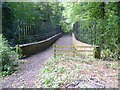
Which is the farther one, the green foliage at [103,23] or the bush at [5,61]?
the green foliage at [103,23]

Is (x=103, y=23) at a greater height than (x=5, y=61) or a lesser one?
greater

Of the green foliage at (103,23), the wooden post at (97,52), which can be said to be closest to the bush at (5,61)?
the wooden post at (97,52)

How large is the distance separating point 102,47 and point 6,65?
6.01 metres

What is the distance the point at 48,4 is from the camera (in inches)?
835

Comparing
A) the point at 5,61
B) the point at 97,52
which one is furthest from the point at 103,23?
the point at 5,61

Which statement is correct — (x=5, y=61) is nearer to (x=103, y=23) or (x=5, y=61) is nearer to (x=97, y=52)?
(x=97, y=52)

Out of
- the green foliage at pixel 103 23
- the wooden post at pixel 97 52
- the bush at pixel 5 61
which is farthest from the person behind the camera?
the green foliage at pixel 103 23

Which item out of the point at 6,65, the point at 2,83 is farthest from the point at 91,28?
the point at 2,83

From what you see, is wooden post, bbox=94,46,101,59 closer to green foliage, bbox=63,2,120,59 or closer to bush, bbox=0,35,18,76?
green foliage, bbox=63,2,120,59

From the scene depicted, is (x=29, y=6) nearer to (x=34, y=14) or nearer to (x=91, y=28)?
(x=34, y=14)

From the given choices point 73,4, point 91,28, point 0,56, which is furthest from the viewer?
point 73,4

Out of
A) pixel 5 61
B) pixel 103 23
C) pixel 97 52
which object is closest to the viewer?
pixel 5 61

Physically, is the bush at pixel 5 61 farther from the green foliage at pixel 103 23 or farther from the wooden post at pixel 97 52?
the green foliage at pixel 103 23

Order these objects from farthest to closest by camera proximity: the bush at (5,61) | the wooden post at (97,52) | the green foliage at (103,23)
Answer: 1. the green foliage at (103,23)
2. the wooden post at (97,52)
3. the bush at (5,61)
